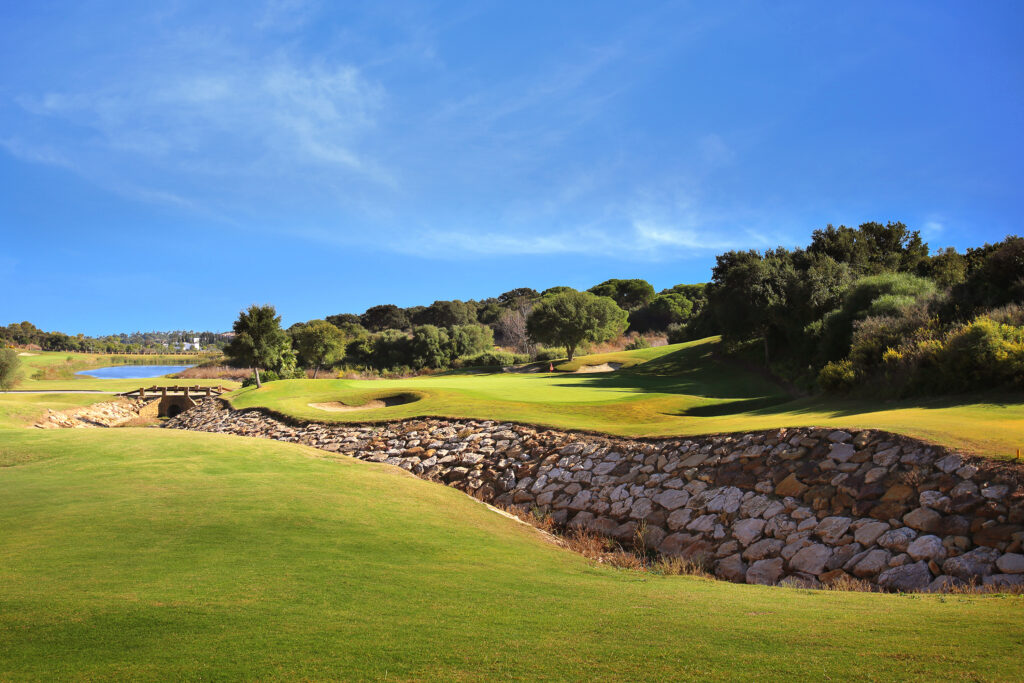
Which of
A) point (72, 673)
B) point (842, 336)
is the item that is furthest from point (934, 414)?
point (842, 336)

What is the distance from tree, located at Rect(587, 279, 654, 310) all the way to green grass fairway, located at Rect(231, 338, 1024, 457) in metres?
48.2

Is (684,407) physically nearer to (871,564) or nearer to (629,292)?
(871,564)

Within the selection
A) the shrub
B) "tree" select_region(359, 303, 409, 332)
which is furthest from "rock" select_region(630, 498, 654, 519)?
"tree" select_region(359, 303, 409, 332)

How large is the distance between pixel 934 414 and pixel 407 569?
9038 millimetres

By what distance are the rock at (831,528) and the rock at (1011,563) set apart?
5.34ft

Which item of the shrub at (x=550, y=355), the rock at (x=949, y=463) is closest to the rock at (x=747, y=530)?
the rock at (x=949, y=463)

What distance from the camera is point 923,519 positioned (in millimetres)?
7191

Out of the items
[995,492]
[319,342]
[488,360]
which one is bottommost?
[995,492]

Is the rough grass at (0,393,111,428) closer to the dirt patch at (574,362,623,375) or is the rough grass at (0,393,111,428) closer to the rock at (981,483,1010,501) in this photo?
the rock at (981,483,1010,501)

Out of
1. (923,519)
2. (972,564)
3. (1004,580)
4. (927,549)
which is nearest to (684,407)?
(923,519)

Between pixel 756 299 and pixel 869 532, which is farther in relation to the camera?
pixel 756 299

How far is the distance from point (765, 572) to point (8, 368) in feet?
141

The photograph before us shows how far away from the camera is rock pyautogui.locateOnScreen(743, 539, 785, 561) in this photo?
7.93 metres

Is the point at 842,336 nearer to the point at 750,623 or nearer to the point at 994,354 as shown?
the point at 994,354
